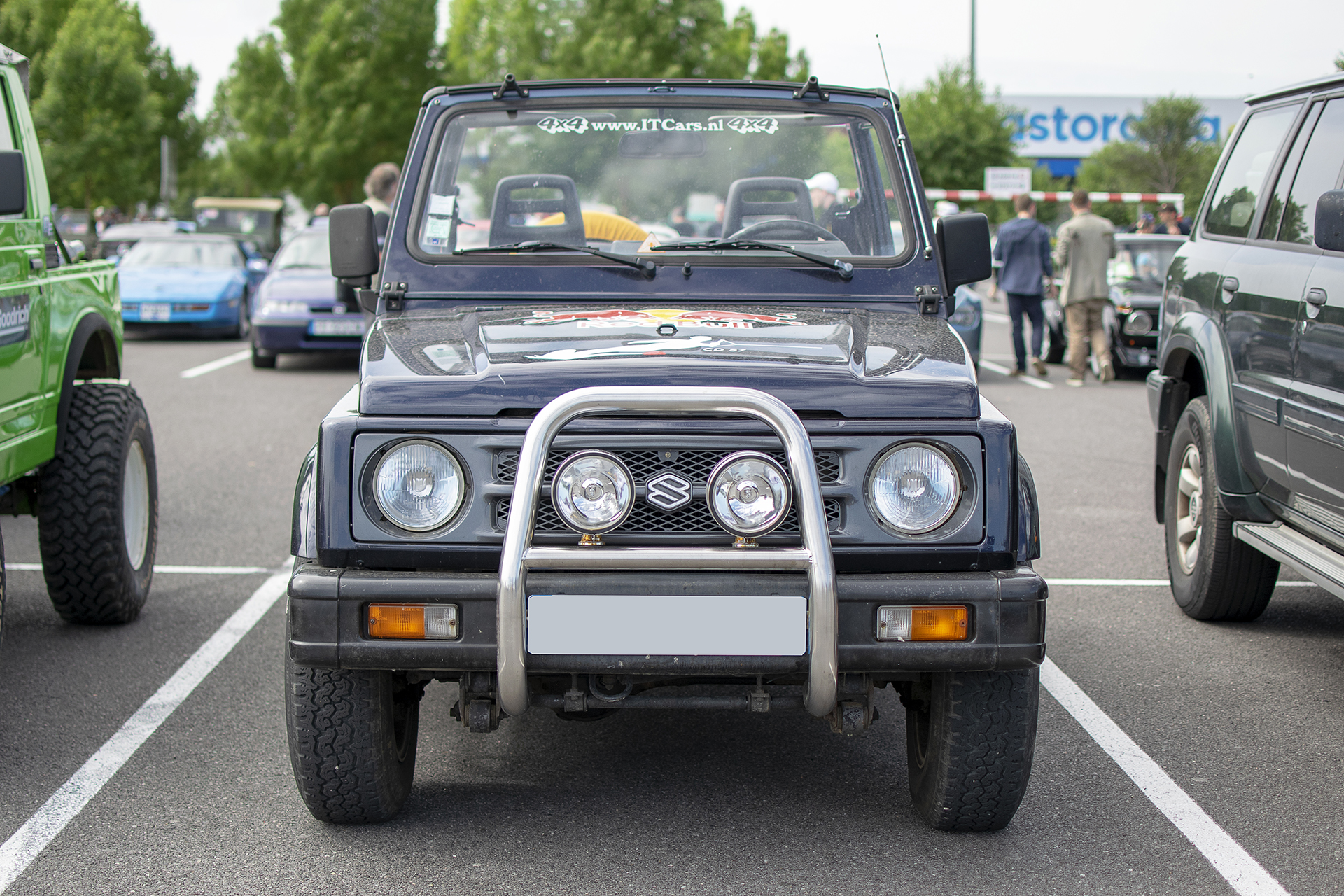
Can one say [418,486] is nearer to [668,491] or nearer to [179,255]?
[668,491]

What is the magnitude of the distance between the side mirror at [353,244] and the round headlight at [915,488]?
1.86 m

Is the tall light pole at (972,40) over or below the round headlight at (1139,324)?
over

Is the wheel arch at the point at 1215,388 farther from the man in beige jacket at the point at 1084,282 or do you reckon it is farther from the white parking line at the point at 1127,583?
the man in beige jacket at the point at 1084,282

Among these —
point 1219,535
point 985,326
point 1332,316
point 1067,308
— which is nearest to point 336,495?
point 1332,316

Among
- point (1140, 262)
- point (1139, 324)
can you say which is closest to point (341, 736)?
point (1139, 324)

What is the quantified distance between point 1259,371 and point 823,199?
168 centimetres

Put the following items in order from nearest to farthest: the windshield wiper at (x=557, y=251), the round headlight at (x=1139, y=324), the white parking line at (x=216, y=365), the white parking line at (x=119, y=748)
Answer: the white parking line at (x=119, y=748), the windshield wiper at (x=557, y=251), the round headlight at (x=1139, y=324), the white parking line at (x=216, y=365)

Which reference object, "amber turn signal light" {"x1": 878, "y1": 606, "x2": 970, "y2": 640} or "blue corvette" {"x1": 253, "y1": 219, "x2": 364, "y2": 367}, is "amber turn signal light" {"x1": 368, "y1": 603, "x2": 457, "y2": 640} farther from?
"blue corvette" {"x1": 253, "y1": 219, "x2": 364, "y2": 367}

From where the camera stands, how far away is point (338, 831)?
10.9 ft

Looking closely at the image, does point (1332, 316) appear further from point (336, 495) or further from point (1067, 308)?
point (1067, 308)

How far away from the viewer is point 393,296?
3.90m

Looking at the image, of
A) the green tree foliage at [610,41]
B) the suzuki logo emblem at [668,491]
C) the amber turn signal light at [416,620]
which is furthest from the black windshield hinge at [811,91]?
the green tree foliage at [610,41]

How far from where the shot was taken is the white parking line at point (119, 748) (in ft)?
10.7

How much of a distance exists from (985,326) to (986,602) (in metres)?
20.6
